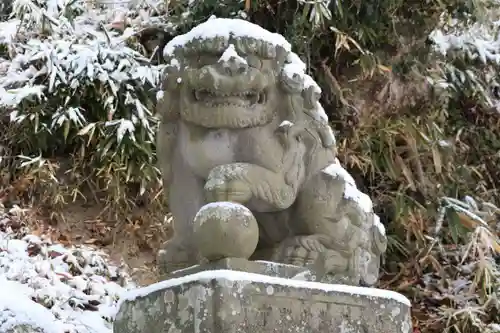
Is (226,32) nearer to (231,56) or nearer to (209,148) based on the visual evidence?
(231,56)

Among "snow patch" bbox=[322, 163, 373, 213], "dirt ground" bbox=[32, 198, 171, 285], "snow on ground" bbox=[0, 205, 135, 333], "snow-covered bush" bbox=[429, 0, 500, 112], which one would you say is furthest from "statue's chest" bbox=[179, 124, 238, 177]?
"snow-covered bush" bbox=[429, 0, 500, 112]

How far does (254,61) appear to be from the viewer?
2.06m

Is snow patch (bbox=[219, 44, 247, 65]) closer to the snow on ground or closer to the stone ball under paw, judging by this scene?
the stone ball under paw

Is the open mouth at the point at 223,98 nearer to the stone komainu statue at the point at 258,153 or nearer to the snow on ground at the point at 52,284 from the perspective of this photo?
the stone komainu statue at the point at 258,153

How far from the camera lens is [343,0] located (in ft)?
14.0

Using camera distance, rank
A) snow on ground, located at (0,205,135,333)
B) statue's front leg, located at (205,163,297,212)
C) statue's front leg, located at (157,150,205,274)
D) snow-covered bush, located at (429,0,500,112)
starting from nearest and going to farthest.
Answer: statue's front leg, located at (205,163,297,212) < statue's front leg, located at (157,150,205,274) < snow on ground, located at (0,205,135,333) < snow-covered bush, located at (429,0,500,112)

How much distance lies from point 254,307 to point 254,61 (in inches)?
22.4

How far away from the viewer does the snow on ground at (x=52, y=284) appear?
3.19 m

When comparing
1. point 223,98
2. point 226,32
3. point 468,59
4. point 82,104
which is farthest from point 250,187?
point 468,59

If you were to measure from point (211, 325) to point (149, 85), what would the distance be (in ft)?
8.36

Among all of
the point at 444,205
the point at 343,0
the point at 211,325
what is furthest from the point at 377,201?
the point at 211,325

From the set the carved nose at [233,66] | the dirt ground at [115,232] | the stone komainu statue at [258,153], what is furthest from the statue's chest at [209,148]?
the dirt ground at [115,232]

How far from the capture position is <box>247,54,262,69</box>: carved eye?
205 centimetres

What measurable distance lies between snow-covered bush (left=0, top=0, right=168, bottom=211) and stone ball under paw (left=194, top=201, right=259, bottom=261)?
2091 millimetres
